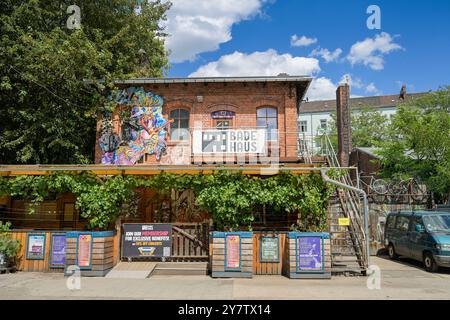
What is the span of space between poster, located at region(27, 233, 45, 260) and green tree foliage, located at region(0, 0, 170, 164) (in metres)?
6.97

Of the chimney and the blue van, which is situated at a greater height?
the chimney

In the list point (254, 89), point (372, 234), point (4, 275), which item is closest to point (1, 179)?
point (4, 275)

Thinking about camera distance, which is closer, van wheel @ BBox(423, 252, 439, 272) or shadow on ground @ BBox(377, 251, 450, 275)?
van wheel @ BBox(423, 252, 439, 272)

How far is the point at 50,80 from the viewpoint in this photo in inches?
670

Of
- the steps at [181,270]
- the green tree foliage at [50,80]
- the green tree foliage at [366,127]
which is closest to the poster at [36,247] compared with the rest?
the steps at [181,270]

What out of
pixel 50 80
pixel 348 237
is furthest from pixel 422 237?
pixel 50 80

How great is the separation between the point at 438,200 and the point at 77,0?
75.7 ft

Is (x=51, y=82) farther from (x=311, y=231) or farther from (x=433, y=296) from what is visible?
(x=433, y=296)

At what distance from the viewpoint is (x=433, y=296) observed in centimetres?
809

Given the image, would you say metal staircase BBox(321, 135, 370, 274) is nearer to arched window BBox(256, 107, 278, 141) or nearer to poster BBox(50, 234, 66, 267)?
arched window BBox(256, 107, 278, 141)

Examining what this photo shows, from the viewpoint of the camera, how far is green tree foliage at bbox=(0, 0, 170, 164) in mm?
16438

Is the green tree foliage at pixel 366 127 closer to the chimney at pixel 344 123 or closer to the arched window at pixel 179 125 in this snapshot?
the chimney at pixel 344 123

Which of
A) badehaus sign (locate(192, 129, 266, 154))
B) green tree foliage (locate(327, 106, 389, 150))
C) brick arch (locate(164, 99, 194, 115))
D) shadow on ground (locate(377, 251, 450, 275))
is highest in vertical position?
green tree foliage (locate(327, 106, 389, 150))

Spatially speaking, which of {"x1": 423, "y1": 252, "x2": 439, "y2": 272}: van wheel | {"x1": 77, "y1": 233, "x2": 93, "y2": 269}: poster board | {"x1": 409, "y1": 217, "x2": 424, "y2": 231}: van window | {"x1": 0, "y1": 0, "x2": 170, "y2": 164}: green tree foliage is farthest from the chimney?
{"x1": 77, "y1": 233, "x2": 93, "y2": 269}: poster board
